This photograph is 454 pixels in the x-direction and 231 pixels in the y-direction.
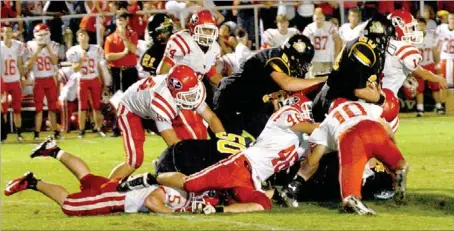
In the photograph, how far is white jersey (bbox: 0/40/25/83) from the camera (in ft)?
51.3

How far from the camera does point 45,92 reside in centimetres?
1587

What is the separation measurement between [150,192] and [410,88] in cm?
829

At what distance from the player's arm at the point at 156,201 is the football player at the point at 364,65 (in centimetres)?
158

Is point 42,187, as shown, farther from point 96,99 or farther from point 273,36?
point 273,36

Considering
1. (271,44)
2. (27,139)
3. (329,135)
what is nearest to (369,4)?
(271,44)

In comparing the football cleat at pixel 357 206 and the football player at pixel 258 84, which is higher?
the football player at pixel 258 84

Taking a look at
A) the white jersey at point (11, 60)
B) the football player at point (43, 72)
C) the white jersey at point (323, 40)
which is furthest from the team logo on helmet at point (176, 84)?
the white jersey at point (323, 40)

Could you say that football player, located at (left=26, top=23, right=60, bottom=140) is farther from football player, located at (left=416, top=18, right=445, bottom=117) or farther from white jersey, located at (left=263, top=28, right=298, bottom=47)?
football player, located at (left=416, top=18, right=445, bottom=117)

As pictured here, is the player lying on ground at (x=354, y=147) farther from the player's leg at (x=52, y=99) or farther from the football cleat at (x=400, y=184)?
the player's leg at (x=52, y=99)

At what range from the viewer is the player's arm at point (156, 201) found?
325 inches

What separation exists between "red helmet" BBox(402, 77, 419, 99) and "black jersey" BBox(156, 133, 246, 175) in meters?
7.10

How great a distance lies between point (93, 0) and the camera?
16.7 meters

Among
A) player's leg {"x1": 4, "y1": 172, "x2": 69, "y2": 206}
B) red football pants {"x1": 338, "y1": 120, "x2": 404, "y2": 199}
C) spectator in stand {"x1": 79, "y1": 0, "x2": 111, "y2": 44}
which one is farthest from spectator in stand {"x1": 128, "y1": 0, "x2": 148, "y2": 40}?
red football pants {"x1": 338, "y1": 120, "x2": 404, "y2": 199}

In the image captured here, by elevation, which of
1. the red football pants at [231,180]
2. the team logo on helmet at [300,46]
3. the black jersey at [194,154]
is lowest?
the red football pants at [231,180]
